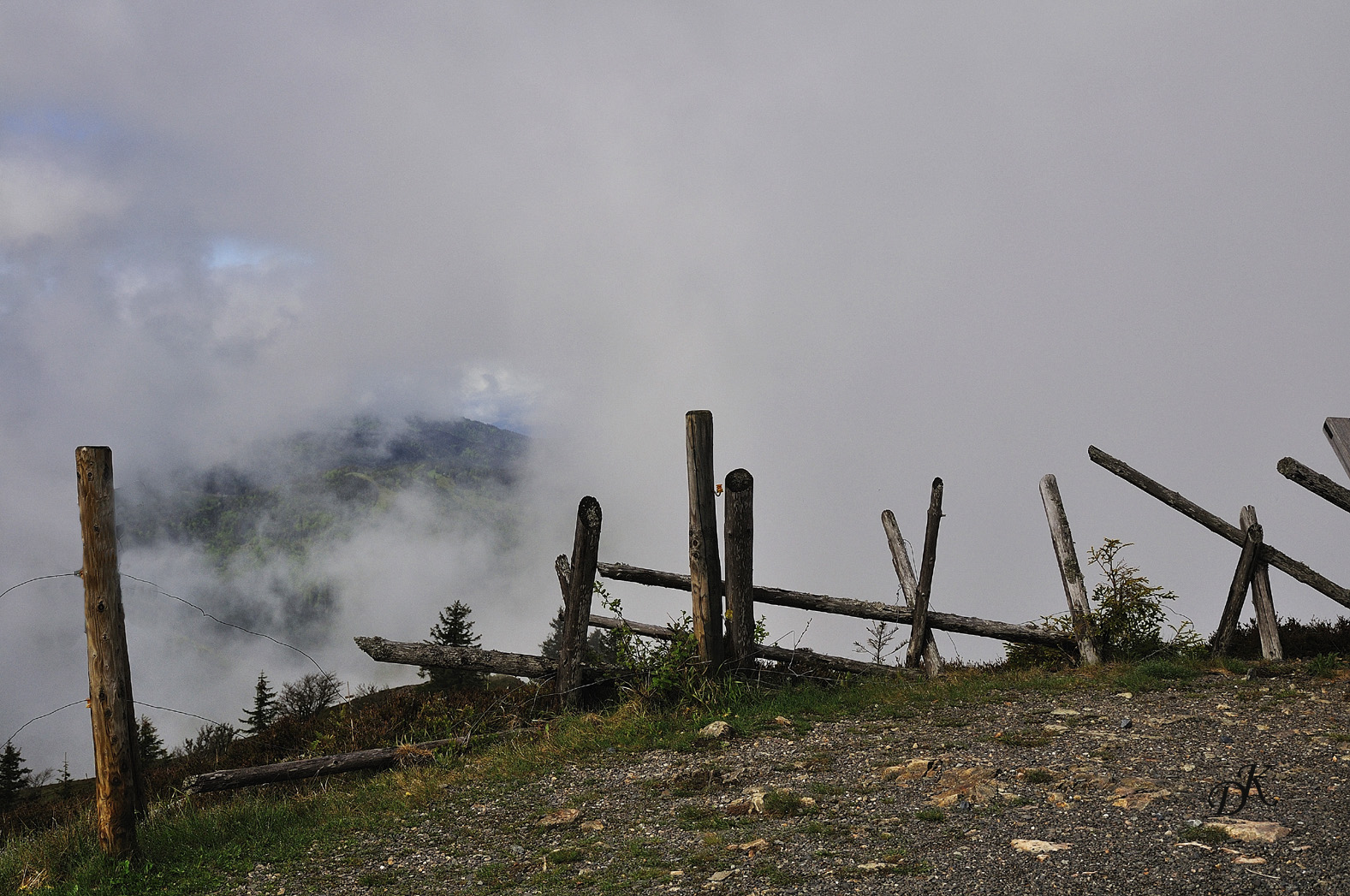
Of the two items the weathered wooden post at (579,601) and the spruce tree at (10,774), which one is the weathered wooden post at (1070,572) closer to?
the weathered wooden post at (579,601)

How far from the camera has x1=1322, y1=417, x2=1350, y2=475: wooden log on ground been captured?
8094 mm

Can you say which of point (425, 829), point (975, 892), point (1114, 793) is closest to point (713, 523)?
point (425, 829)

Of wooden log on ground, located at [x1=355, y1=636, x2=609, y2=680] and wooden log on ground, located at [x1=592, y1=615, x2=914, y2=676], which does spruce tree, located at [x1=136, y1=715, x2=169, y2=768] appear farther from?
wooden log on ground, located at [x1=592, y1=615, x2=914, y2=676]

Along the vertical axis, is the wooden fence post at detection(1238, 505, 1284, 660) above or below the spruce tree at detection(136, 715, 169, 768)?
above

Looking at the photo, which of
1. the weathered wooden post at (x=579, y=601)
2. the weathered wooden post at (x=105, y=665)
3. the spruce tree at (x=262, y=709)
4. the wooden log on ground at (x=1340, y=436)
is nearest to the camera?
the weathered wooden post at (x=105, y=665)

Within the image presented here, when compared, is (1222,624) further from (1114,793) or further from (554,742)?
(554,742)

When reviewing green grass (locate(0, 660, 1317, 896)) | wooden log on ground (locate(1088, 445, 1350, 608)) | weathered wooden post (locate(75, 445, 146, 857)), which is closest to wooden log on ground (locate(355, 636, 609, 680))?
green grass (locate(0, 660, 1317, 896))

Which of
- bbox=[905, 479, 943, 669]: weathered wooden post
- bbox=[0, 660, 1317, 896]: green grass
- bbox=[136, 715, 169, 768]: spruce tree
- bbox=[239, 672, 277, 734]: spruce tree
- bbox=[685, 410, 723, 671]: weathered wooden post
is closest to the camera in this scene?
bbox=[0, 660, 1317, 896]: green grass

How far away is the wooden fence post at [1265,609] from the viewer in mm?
10625

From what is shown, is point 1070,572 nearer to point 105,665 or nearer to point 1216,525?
point 1216,525

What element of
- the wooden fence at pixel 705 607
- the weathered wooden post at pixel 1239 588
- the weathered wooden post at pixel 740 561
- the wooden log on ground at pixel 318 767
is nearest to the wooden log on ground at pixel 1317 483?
the wooden fence at pixel 705 607

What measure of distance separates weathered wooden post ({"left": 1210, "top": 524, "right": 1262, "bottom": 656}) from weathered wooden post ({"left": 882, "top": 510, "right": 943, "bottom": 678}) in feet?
12.0

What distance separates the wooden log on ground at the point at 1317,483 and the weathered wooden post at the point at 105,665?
41.0ft

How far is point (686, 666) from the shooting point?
9.28m
